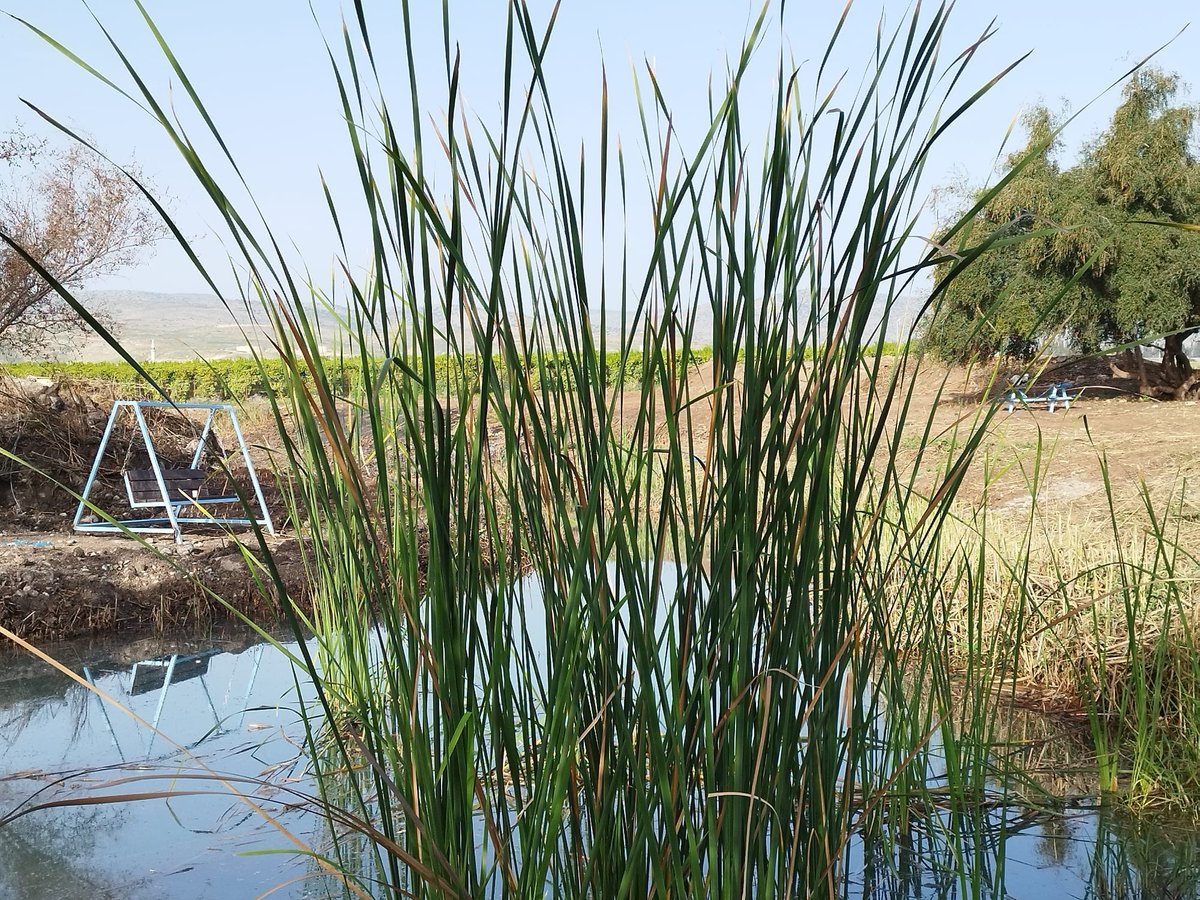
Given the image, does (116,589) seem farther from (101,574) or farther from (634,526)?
(634,526)

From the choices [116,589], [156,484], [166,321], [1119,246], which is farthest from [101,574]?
[166,321]

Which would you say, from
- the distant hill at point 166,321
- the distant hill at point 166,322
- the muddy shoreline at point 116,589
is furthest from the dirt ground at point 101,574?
the distant hill at point 166,321

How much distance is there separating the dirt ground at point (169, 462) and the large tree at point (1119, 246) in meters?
1.16

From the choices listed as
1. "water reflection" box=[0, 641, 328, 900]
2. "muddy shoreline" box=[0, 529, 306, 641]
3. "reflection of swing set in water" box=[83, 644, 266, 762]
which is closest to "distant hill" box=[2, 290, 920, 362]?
"muddy shoreline" box=[0, 529, 306, 641]

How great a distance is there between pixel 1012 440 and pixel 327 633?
785cm

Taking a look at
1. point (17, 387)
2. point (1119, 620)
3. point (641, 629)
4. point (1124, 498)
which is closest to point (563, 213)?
point (641, 629)

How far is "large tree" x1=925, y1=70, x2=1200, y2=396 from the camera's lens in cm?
1138

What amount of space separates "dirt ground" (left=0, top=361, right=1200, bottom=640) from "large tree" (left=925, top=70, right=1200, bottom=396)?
45.6 inches

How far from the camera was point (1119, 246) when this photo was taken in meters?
11.9

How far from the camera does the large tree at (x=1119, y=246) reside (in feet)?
37.3

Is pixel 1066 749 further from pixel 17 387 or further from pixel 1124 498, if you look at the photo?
pixel 17 387

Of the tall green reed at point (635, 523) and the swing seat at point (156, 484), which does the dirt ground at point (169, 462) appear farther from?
the tall green reed at point (635, 523)

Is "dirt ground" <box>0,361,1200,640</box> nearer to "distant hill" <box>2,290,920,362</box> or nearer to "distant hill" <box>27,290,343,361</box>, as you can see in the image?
"distant hill" <box>2,290,920,362</box>

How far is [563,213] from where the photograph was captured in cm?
89
